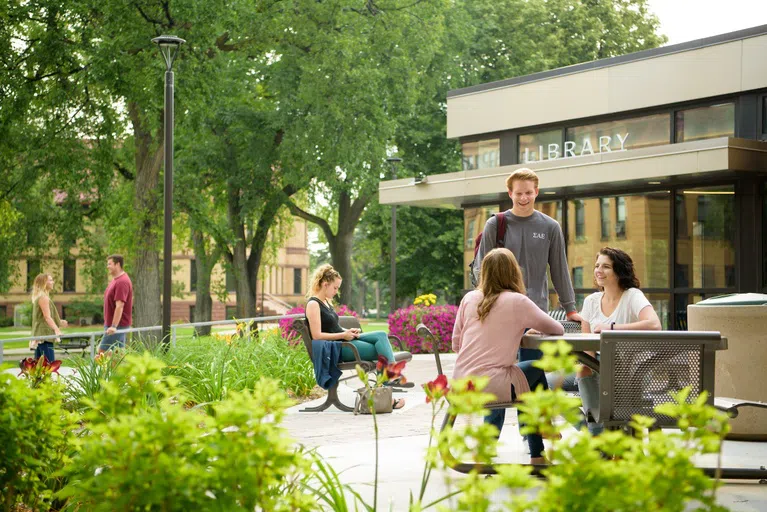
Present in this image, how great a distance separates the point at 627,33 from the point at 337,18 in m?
16.6

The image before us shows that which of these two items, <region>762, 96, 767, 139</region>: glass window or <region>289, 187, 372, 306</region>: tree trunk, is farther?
<region>289, 187, 372, 306</region>: tree trunk

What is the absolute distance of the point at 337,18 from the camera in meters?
27.7

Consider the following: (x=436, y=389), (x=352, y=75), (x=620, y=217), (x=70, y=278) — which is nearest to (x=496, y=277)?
(x=436, y=389)

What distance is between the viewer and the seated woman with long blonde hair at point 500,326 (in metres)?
6.50

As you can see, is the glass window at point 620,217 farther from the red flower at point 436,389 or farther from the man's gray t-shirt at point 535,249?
the red flower at point 436,389

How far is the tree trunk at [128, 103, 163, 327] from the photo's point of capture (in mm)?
25922

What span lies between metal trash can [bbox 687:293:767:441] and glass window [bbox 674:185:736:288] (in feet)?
38.9

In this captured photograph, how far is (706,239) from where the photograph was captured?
65.8 ft

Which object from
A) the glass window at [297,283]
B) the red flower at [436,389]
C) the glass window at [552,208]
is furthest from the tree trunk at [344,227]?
the glass window at [297,283]

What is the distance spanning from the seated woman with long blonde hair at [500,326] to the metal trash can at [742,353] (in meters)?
2.27

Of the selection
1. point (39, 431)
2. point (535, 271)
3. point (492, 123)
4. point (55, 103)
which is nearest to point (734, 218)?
point (492, 123)

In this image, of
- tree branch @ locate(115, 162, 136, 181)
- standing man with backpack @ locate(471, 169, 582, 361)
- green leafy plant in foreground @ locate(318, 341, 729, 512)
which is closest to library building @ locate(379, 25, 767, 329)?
tree branch @ locate(115, 162, 136, 181)

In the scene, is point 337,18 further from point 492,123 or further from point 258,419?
point 258,419

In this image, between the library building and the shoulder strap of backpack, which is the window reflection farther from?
the shoulder strap of backpack
